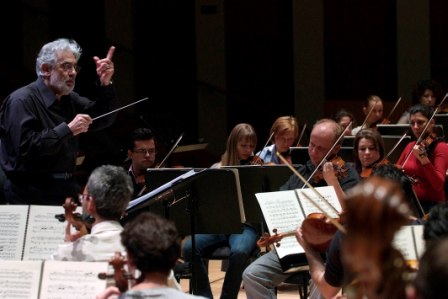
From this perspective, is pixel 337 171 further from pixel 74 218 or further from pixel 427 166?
pixel 74 218

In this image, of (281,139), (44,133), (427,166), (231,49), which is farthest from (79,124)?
(231,49)

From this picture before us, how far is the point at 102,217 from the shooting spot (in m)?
3.30

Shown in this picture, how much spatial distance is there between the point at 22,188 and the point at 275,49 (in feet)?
22.2

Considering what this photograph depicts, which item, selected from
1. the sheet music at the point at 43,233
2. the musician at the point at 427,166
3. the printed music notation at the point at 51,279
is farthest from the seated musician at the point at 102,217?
the musician at the point at 427,166

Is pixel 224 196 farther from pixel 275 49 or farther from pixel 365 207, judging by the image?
pixel 275 49

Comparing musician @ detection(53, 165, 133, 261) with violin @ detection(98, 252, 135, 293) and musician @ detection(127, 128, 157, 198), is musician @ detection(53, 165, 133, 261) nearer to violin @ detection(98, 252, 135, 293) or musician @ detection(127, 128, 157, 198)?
violin @ detection(98, 252, 135, 293)

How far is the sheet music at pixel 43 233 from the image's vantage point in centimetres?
381

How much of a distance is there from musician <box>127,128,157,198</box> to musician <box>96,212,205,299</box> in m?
2.84

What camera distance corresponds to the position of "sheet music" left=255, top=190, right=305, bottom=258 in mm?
4250

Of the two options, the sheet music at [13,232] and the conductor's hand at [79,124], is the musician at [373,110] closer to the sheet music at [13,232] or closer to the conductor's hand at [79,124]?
the conductor's hand at [79,124]

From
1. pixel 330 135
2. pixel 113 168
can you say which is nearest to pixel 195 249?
pixel 330 135

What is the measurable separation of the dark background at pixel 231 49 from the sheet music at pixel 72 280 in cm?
712

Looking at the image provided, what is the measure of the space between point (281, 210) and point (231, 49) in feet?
22.0

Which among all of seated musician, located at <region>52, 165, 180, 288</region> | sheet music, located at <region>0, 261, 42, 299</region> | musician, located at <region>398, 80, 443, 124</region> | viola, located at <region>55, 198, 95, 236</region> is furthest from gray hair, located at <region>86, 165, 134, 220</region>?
musician, located at <region>398, 80, 443, 124</region>
